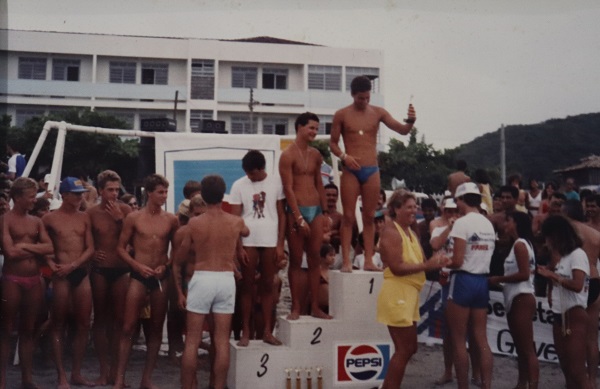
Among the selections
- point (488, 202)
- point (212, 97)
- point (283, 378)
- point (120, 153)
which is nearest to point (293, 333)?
point (283, 378)

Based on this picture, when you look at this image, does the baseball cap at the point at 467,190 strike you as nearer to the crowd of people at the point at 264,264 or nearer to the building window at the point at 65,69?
the crowd of people at the point at 264,264

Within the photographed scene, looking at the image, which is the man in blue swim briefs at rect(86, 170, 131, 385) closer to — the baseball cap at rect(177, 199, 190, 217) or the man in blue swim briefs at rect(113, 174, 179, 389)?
the man in blue swim briefs at rect(113, 174, 179, 389)

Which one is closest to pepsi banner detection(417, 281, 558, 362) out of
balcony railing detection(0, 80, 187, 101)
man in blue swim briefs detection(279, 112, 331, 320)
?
man in blue swim briefs detection(279, 112, 331, 320)

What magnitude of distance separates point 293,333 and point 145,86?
36551mm

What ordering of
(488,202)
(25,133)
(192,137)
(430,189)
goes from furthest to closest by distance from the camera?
(430,189) < (25,133) < (488,202) < (192,137)

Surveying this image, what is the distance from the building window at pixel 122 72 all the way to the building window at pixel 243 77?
6.24m

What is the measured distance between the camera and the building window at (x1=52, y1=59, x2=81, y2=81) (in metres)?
40.4

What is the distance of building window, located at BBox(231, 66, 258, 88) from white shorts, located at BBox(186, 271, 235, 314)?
3678cm

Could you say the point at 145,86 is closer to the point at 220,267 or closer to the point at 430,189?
the point at 430,189

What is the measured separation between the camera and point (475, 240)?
5.98 meters

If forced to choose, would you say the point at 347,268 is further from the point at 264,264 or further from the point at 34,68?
the point at 34,68

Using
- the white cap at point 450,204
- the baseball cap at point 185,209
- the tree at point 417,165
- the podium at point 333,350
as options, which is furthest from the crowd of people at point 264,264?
the tree at point 417,165

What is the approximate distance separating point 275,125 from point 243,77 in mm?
3699

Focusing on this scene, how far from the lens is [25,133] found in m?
31.1
